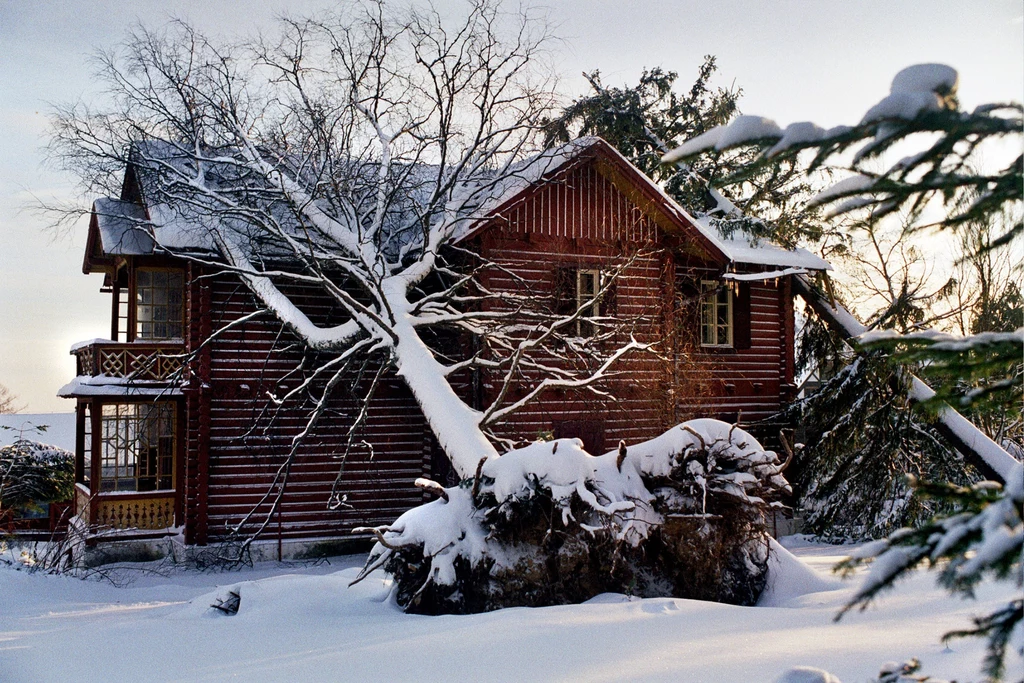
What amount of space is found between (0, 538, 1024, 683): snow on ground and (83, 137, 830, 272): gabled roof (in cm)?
778

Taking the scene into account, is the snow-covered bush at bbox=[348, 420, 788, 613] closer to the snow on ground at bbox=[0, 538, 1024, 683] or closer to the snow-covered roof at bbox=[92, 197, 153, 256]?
the snow on ground at bbox=[0, 538, 1024, 683]

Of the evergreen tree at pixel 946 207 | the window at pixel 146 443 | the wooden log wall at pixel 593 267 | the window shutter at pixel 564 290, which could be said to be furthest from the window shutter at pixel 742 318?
the evergreen tree at pixel 946 207

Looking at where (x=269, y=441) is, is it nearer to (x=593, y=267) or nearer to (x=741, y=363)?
(x=593, y=267)

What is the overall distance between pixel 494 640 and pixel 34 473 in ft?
65.4

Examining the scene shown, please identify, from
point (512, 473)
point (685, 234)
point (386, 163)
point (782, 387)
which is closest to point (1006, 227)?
point (512, 473)

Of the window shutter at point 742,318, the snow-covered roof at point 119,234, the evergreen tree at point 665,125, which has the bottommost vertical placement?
A: the window shutter at point 742,318

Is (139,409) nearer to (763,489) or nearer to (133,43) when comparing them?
(133,43)

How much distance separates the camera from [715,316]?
19469 mm

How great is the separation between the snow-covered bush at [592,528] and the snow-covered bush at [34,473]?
50.3 feet

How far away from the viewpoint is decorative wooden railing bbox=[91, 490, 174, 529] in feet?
51.4

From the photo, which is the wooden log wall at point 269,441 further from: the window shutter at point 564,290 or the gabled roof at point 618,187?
the gabled roof at point 618,187

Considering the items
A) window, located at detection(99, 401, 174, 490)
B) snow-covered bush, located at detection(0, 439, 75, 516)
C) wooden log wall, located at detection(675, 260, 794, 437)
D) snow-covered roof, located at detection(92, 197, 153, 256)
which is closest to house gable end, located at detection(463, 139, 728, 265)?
wooden log wall, located at detection(675, 260, 794, 437)

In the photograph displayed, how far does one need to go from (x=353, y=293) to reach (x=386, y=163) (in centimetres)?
350

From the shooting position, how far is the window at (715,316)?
63.3ft
